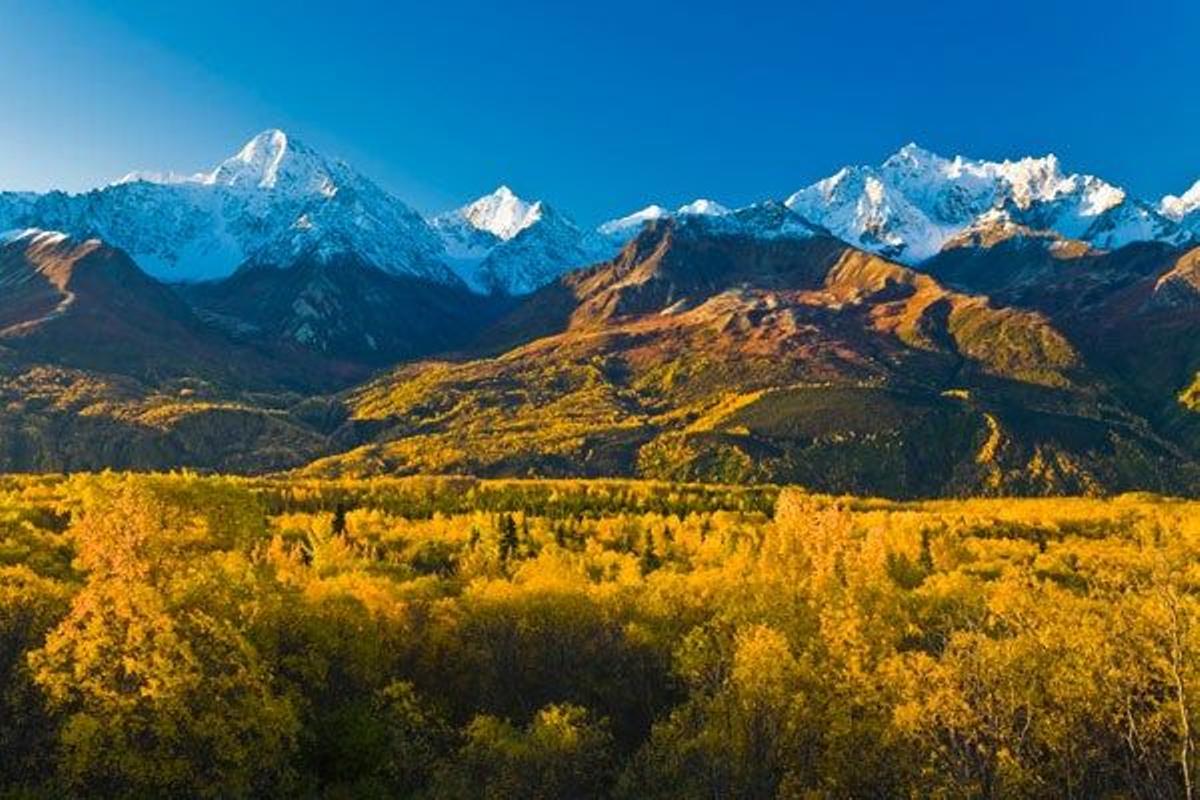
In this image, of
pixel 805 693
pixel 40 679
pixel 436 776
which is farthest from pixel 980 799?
pixel 40 679

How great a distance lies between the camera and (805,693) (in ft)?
253

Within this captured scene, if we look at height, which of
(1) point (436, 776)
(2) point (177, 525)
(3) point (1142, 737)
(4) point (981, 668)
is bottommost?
(1) point (436, 776)

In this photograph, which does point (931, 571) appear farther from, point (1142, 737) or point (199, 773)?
point (199, 773)

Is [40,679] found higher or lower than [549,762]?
higher

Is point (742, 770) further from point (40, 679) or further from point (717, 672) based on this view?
point (40, 679)

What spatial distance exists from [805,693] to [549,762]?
2002 cm

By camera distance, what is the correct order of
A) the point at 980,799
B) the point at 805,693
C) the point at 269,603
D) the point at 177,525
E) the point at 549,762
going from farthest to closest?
1. the point at 177,525
2. the point at 269,603
3. the point at 805,693
4. the point at 549,762
5. the point at 980,799

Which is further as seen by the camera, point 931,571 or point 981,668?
point 931,571

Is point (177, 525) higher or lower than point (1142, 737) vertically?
higher

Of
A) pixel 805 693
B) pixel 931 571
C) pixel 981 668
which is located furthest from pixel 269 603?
pixel 931 571

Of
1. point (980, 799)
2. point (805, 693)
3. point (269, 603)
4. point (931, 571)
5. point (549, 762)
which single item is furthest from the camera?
point (931, 571)

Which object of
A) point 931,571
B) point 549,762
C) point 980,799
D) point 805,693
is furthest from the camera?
point 931,571

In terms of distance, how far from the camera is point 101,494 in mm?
90250

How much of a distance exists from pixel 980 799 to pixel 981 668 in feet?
27.3
